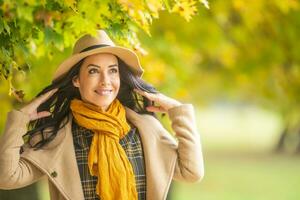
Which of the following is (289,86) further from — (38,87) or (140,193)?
(140,193)

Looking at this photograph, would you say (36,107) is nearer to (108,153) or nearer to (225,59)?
(108,153)

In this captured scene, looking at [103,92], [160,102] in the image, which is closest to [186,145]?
[160,102]

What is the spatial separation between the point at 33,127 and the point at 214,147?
27847 mm

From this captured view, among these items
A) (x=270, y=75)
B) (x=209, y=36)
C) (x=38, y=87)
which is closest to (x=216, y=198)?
(x=270, y=75)

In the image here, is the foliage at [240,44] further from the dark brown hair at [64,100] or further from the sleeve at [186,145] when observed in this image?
the sleeve at [186,145]

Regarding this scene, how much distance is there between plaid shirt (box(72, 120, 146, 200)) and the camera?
160 inches

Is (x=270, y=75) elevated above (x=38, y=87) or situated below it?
above

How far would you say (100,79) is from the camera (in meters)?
4.09

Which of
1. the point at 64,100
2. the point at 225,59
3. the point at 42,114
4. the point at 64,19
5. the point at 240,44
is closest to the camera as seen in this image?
the point at 64,19

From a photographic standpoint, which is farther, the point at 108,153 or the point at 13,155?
the point at 108,153

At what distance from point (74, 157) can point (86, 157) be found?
0.06 metres

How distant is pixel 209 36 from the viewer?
10.5 metres

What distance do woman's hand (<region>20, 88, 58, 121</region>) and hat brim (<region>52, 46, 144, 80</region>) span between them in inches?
4.9

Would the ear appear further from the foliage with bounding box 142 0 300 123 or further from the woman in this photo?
the foliage with bounding box 142 0 300 123
